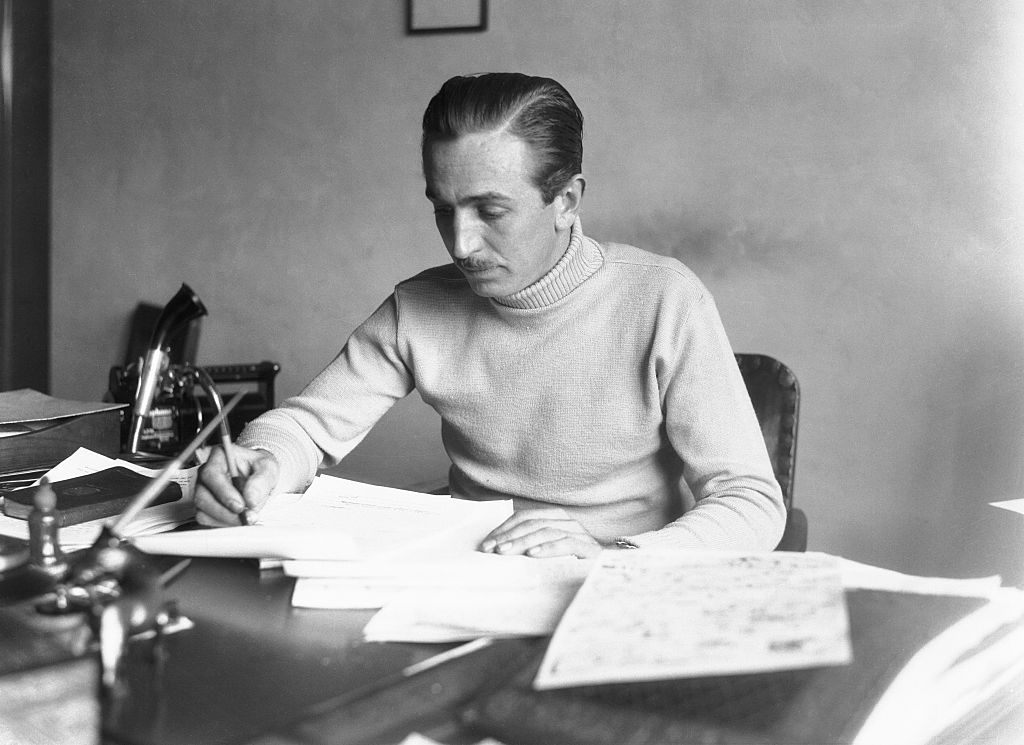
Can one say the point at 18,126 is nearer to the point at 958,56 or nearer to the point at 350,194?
the point at 350,194

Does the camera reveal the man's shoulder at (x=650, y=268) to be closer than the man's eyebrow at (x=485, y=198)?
No

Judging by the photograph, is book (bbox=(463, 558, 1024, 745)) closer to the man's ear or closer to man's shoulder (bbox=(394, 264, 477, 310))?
the man's ear

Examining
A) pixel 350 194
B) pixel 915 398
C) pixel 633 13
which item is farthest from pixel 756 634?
pixel 350 194

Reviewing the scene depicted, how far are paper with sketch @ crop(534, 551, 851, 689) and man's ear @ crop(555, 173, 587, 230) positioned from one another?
805 mm

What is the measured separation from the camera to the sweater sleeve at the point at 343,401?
1.58m

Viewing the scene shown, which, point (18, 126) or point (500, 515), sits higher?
point (18, 126)

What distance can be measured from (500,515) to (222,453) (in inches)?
15.3

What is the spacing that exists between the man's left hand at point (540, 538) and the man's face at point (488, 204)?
49 cm

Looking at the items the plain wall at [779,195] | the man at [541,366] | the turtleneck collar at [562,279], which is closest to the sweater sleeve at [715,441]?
the man at [541,366]

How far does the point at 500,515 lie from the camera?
3.87 ft

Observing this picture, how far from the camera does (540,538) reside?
3.49 feet

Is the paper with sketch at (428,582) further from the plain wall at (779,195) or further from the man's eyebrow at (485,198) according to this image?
the plain wall at (779,195)

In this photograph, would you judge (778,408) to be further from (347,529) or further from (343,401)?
(347,529)

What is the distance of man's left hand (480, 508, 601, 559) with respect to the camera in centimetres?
105
